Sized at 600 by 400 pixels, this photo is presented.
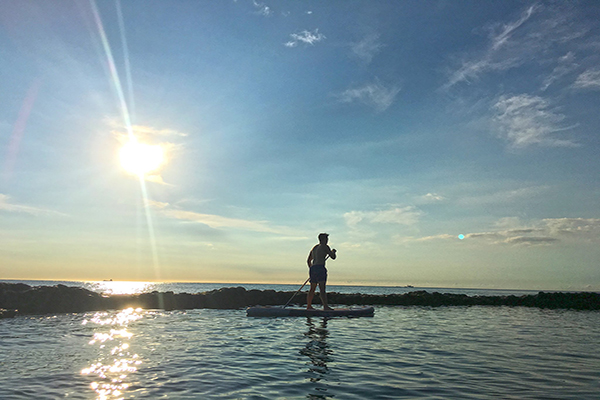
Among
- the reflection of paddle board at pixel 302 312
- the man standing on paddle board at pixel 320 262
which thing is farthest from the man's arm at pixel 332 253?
the reflection of paddle board at pixel 302 312

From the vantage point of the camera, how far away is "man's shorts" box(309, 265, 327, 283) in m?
17.6

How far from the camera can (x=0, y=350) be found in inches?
390

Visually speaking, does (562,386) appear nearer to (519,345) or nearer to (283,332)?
(519,345)

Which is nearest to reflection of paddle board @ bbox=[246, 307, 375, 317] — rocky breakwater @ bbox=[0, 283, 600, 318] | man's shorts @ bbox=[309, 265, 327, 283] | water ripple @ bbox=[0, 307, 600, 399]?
man's shorts @ bbox=[309, 265, 327, 283]

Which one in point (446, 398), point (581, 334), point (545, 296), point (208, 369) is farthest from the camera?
point (545, 296)

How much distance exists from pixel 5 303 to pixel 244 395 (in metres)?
24.9

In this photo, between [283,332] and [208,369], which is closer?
[208,369]

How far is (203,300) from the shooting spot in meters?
28.9

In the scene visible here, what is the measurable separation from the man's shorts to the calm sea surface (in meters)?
3.68

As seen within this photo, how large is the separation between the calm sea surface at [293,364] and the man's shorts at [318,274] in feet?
12.1

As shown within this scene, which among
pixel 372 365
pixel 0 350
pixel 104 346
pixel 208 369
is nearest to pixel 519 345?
pixel 372 365

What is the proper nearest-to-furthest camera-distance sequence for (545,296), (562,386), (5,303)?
(562,386)
(5,303)
(545,296)

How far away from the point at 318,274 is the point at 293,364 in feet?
31.0

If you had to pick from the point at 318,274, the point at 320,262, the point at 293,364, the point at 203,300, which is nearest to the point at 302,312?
the point at 318,274
